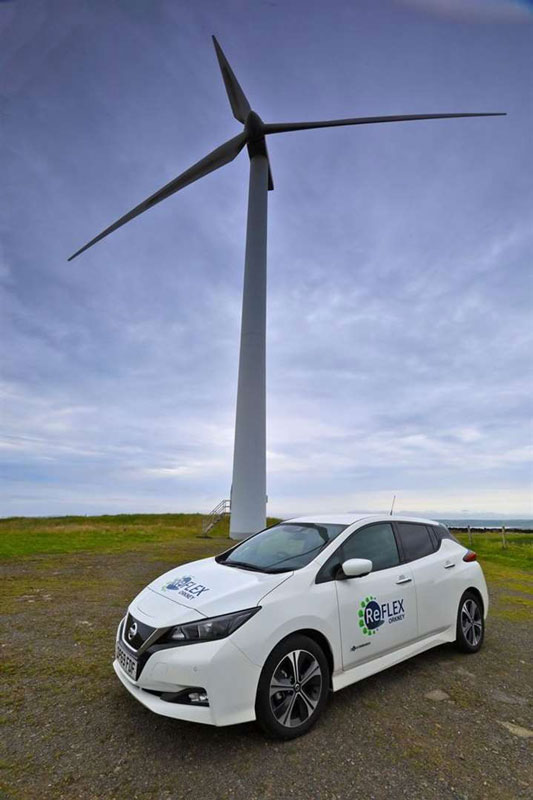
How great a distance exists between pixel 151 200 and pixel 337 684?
20264 millimetres

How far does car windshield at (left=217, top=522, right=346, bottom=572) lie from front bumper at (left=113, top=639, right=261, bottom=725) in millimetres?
1005

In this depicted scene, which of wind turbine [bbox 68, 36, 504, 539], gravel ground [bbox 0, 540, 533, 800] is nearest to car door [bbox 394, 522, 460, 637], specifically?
gravel ground [bbox 0, 540, 533, 800]

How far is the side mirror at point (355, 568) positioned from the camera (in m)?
3.95

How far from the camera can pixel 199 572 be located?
4.43 metres

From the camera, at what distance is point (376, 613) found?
4195mm

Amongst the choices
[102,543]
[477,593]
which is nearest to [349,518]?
[477,593]

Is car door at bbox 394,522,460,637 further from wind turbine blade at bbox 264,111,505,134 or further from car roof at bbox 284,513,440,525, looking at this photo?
wind turbine blade at bbox 264,111,505,134

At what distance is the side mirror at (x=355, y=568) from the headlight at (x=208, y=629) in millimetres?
1007

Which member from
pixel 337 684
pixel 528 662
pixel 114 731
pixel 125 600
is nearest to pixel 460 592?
pixel 528 662

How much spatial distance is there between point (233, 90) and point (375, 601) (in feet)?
77.1

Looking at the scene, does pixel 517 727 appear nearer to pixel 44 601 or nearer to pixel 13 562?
pixel 44 601

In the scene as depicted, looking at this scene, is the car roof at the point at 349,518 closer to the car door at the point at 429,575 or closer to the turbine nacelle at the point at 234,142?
the car door at the point at 429,575

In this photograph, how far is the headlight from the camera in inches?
129

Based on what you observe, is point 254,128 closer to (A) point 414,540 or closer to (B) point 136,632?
(A) point 414,540
